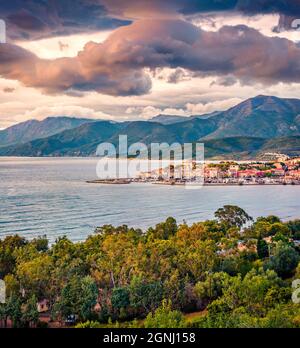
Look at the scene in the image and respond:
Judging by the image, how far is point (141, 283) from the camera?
759 centimetres

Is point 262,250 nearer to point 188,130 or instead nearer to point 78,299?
point 78,299

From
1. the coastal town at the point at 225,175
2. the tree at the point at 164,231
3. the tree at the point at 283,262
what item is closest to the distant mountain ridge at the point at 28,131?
the coastal town at the point at 225,175

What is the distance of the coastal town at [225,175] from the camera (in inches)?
1690

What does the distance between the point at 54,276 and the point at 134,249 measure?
5.48ft

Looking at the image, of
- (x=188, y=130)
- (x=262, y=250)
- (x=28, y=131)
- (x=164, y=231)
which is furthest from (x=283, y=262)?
(x=28, y=131)

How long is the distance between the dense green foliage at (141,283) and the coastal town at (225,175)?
107ft

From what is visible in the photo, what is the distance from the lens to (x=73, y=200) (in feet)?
89.9

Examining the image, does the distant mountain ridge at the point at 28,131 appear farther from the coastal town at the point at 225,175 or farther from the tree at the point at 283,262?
the tree at the point at 283,262

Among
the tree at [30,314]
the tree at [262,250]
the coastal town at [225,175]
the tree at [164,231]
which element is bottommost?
the tree at [30,314]

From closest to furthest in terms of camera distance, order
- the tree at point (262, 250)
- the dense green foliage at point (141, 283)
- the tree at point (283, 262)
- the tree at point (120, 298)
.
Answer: the dense green foliage at point (141, 283) < the tree at point (120, 298) < the tree at point (283, 262) < the tree at point (262, 250)

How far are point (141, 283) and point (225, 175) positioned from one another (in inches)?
1526

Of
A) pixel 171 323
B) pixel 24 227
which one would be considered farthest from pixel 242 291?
pixel 24 227

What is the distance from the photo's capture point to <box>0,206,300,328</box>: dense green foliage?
657 centimetres
